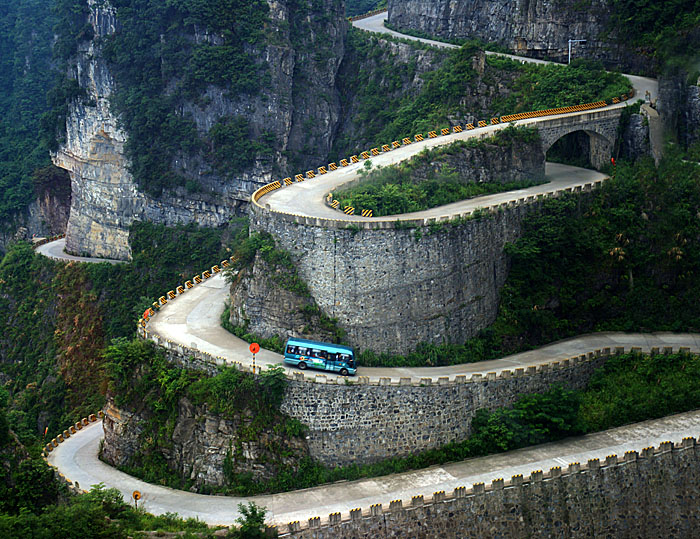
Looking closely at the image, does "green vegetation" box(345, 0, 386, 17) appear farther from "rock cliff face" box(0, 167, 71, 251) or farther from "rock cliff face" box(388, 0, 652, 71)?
"rock cliff face" box(0, 167, 71, 251)

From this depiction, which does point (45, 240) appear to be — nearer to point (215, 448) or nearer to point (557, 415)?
point (215, 448)

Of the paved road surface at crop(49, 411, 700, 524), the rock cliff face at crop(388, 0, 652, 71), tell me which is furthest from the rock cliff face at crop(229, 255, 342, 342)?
the rock cliff face at crop(388, 0, 652, 71)

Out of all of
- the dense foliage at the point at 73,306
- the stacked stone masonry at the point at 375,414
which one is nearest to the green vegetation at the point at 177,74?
the dense foliage at the point at 73,306

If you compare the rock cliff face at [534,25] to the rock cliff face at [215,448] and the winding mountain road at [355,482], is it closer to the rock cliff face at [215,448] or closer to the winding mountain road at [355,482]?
the winding mountain road at [355,482]

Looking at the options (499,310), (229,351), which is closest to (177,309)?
(229,351)

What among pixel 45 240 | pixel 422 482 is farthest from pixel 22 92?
pixel 422 482

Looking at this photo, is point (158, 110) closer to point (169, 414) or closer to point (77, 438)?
point (77, 438)
